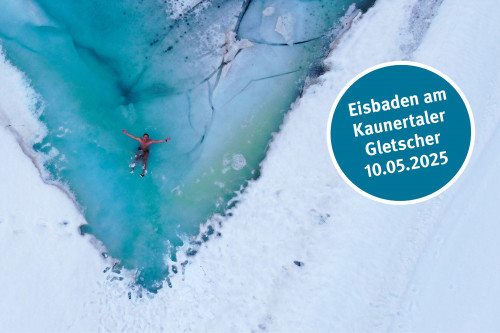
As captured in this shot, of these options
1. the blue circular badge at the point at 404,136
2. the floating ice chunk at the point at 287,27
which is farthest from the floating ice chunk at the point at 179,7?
the blue circular badge at the point at 404,136

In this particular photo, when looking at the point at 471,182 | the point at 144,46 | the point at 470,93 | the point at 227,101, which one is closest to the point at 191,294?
the point at 227,101

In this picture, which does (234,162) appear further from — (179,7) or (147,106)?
(179,7)

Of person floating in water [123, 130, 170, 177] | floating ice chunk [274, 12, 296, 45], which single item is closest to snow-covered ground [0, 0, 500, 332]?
floating ice chunk [274, 12, 296, 45]

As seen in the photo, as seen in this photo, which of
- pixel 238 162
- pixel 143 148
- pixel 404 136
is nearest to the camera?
pixel 404 136

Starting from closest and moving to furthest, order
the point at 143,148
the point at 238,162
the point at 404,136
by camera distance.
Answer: the point at 404,136, the point at 143,148, the point at 238,162

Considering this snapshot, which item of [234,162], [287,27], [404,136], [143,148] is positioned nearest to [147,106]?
[143,148]

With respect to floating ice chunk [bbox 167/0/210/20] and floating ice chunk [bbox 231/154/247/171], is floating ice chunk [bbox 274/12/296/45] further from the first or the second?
floating ice chunk [bbox 231/154/247/171]

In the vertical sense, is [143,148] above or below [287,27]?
below

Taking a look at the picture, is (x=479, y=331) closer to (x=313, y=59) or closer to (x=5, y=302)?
(x=313, y=59)
